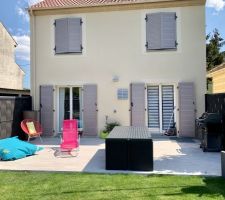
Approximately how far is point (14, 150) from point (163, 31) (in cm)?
788

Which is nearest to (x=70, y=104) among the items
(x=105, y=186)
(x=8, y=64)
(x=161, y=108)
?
(x=161, y=108)

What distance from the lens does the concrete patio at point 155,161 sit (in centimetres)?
703

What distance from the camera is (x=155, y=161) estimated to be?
312 inches

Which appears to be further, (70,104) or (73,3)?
(70,104)

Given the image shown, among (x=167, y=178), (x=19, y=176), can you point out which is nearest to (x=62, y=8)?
(x=19, y=176)

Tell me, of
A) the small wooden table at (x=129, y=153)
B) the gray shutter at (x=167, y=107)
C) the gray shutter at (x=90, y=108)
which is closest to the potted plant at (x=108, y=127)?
the gray shutter at (x=90, y=108)

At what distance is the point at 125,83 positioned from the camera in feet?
42.1

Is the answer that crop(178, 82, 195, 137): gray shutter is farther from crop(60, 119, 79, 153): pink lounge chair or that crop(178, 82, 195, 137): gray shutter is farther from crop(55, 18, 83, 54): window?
crop(55, 18, 83, 54): window

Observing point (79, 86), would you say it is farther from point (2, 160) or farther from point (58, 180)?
point (58, 180)

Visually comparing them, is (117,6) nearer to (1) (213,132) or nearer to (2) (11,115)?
(2) (11,115)

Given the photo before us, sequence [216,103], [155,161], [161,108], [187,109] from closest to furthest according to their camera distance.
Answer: [155,161] < [216,103] < [187,109] < [161,108]

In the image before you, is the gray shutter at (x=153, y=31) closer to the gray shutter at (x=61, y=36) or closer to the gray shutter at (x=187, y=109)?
the gray shutter at (x=187, y=109)

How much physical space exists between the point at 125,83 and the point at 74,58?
8.58 feet

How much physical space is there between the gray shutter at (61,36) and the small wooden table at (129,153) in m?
7.40
